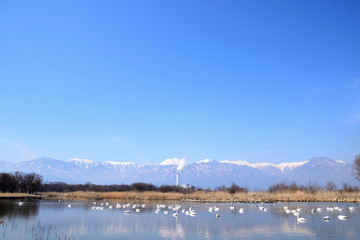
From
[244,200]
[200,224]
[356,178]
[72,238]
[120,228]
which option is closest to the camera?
[72,238]

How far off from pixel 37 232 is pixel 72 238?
8.68 ft

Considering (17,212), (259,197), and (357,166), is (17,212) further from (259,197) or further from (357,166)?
(357,166)

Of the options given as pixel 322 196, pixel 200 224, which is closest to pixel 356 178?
pixel 322 196

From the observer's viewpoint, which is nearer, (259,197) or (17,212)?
(17,212)

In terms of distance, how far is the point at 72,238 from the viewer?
1356cm

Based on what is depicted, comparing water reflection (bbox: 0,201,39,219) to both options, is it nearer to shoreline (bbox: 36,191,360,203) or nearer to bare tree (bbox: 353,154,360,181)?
shoreline (bbox: 36,191,360,203)

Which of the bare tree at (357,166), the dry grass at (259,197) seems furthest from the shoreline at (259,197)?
the bare tree at (357,166)

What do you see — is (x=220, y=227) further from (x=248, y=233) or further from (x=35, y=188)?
(x=35, y=188)

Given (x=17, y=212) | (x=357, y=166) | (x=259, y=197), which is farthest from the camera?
(x=357, y=166)

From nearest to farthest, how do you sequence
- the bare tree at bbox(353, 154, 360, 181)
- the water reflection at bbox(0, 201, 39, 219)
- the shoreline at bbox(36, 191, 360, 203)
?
the water reflection at bbox(0, 201, 39, 219), the shoreline at bbox(36, 191, 360, 203), the bare tree at bbox(353, 154, 360, 181)

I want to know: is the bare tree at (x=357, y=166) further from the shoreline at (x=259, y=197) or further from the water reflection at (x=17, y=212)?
the water reflection at (x=17, y=212)

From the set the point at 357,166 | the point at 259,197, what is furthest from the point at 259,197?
the point at 357,166

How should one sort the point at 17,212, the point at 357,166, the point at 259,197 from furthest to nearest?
the point at 357,166 < the point at 259,197 < the point at 17,212

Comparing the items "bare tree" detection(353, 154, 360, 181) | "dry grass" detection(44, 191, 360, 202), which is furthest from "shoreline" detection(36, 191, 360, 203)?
"bare tree" detection(353, 154, 360, 181)
